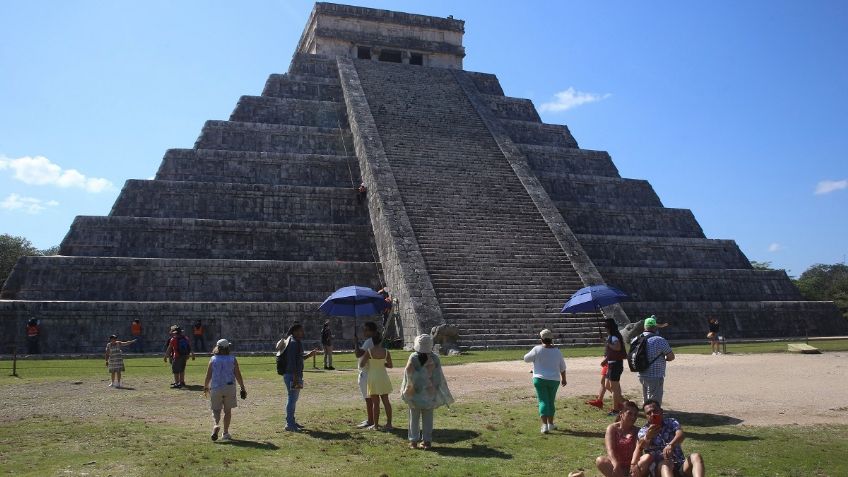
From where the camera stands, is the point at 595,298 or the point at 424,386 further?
the point at 595,298

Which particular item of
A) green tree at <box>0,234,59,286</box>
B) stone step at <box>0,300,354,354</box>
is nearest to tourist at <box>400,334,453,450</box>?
stone step at <box>0,300,354,354</box>

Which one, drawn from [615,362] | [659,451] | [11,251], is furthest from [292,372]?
[11,251]

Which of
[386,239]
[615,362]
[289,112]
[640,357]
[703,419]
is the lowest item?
[703,419]

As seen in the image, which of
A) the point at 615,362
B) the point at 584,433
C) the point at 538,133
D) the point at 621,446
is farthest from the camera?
the point at 538,133

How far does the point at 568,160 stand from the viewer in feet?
102

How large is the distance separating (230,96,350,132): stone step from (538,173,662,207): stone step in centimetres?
870

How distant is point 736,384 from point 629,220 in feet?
53.4

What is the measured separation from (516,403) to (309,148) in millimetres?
18859

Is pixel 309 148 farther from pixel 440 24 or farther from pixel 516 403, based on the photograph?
pixel 516 403

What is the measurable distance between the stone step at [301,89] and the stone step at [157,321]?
14703mm

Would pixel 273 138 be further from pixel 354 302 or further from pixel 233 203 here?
pixel 354 302

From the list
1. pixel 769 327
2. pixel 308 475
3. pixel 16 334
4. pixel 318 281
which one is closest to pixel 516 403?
pixel 308 475

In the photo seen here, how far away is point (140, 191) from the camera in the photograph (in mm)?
22547

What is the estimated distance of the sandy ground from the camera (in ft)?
30.9
